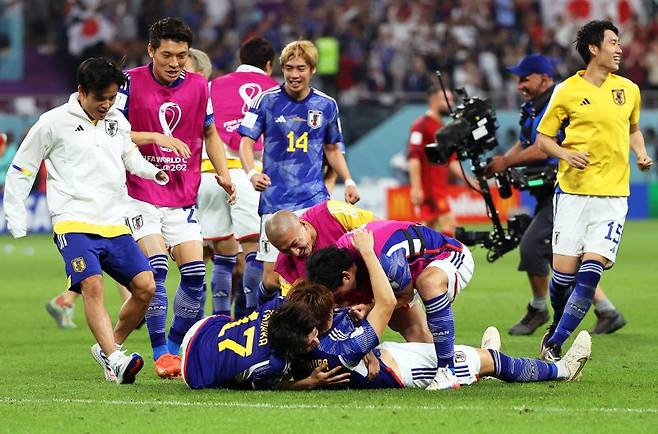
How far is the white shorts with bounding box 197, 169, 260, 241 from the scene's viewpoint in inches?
465

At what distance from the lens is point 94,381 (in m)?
8.77

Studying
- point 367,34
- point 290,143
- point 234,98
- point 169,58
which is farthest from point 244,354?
point 367,34

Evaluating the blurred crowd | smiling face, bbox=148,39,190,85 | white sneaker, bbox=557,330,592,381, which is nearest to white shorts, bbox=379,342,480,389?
white sneaker, bbox=557,330,592,381

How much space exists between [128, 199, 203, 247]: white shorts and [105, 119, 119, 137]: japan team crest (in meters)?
0.90

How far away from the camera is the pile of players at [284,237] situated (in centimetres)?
793

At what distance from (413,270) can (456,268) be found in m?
0.29

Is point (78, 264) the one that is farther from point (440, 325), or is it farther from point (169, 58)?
point (440, 325)

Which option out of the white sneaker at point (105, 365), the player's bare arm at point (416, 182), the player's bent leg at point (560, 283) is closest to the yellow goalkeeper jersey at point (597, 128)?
the player's bent leg at point (560, 283)

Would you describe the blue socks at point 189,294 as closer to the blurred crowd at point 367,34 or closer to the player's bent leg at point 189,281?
the player's bent leg at point 189,281

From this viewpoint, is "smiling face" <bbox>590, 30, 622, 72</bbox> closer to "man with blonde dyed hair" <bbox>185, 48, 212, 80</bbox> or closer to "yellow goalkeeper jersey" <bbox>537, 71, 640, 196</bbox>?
"yellow goalkeeper jersey" <bbox>537, 71, 640, 196</bbox>

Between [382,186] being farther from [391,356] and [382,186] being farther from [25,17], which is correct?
[391,356]

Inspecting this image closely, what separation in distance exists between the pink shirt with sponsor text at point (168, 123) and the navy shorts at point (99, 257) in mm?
1011

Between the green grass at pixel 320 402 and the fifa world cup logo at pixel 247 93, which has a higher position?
the fifa world cup logo at pixel 247 93

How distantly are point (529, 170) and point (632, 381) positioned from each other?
3616mm
